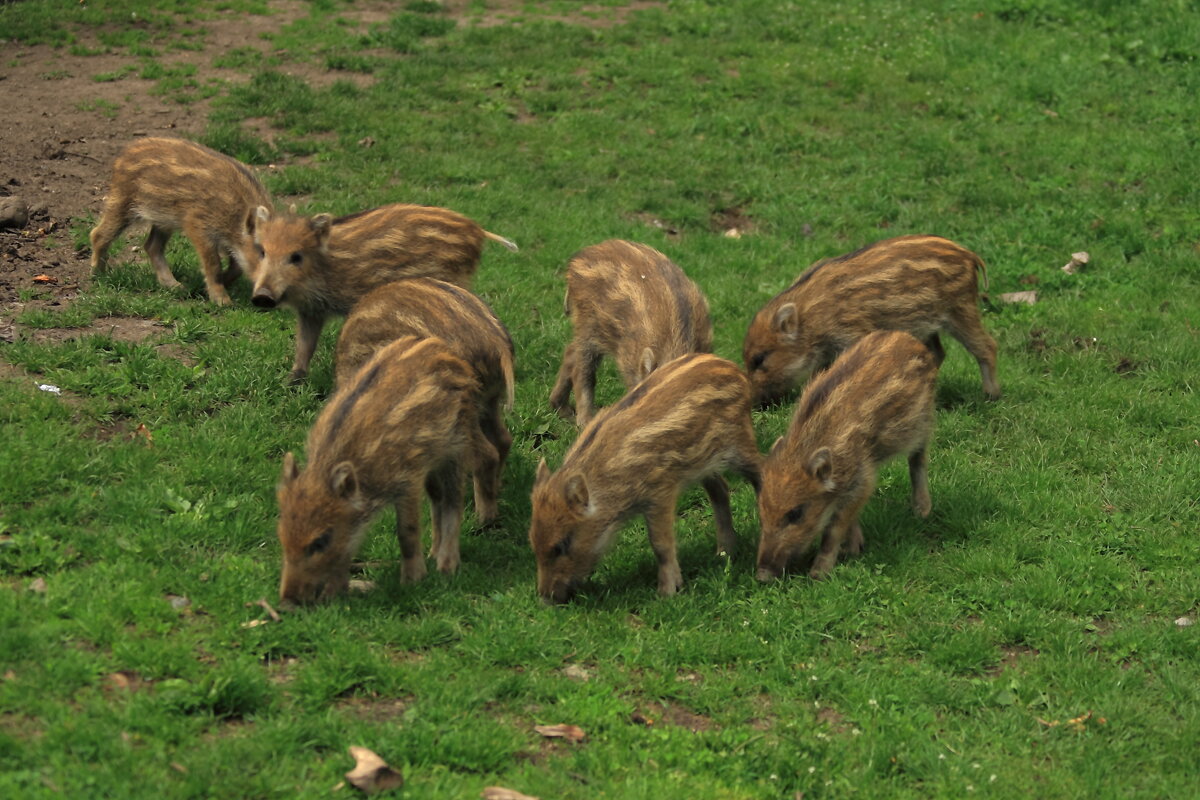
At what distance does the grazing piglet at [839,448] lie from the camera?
6609mm

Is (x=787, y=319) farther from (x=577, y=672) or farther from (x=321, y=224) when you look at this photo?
(x=577, y=672)

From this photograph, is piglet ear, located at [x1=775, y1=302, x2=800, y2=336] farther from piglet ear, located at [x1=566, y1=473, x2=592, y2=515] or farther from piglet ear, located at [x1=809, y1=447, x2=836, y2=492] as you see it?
piglet ear, located at [x1=566, y1=473, x2=592, y2=515]

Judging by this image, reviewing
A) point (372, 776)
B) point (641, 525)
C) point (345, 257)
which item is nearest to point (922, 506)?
point (641, 525)

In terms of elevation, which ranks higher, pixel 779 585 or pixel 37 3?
pixel 37 3

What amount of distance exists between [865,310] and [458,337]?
2791 millimetres

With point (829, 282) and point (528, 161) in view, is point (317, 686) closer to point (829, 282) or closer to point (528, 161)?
point (829, 282)

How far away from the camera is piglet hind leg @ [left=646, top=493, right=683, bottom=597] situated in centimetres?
645

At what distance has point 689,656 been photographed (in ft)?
19.0

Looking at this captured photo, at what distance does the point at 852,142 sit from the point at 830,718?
26.5ft

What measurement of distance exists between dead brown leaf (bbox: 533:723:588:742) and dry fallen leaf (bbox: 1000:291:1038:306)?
594 cm

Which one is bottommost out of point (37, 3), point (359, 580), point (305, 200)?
point (359, 580)

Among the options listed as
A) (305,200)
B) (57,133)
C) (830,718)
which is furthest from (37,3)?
(830,718)

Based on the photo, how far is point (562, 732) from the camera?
520 cm

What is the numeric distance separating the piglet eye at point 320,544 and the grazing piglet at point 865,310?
135 inches
